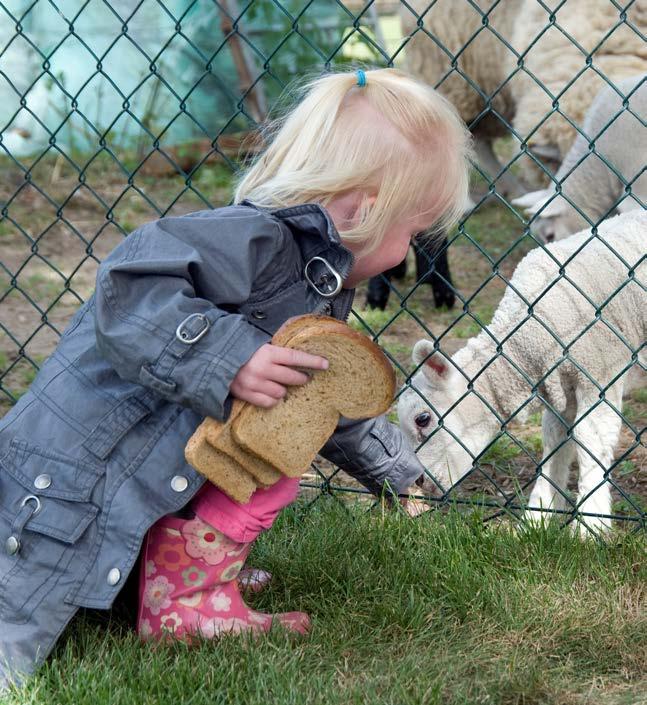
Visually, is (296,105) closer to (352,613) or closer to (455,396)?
(352,613)

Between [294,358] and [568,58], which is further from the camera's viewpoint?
[568,58]

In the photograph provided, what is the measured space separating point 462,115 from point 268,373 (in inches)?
210

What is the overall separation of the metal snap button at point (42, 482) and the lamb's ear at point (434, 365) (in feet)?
4.43

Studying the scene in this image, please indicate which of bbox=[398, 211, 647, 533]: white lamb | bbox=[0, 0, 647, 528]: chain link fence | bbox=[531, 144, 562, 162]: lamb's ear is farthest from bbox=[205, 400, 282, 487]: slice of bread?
bbox=[531, 144, 562, 162]: lamb's ear

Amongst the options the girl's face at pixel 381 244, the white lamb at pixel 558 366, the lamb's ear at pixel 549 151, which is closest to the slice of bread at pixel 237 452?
the girl's face at pixel 381 244

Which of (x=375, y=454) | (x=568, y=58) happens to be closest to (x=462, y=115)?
(x=568, y=58)

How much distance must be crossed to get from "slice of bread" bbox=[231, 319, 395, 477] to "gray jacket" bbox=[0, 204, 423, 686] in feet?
0.28

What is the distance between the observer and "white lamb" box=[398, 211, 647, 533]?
3.08m

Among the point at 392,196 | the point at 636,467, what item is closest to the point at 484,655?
the point at 392,196

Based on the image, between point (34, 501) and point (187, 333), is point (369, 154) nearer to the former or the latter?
point (187, 333)

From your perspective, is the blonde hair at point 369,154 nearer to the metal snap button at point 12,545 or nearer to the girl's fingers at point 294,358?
the girl's fingers at point 294,358

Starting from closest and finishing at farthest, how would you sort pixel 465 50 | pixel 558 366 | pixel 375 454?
pixel 375 454, pixel 558 366, pixel 465 50

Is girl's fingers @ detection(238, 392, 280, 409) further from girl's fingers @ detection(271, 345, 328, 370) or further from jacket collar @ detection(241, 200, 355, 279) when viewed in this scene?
jacket collar @ detection(241, 200, 355, 279)

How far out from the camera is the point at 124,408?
2.00 meters
